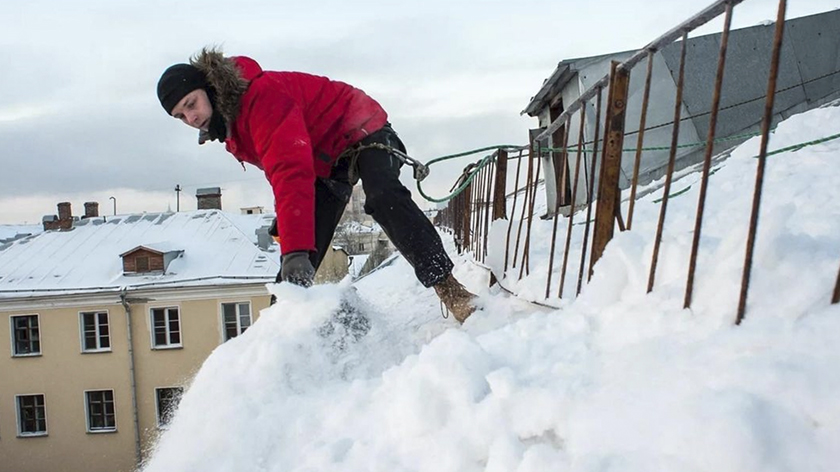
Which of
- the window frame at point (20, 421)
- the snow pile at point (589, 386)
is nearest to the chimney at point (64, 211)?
the window frame at point (20, 421)

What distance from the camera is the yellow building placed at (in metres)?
19.3

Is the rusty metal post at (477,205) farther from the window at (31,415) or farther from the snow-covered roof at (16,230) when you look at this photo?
the snow-covered roof at (16,230)

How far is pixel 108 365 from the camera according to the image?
19.5 m

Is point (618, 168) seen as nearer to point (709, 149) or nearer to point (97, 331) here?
Result: point (709, 149)

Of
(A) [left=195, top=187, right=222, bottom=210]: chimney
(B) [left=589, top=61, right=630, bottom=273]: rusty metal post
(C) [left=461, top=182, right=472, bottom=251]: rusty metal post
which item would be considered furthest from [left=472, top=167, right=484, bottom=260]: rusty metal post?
(A) [left=195, top=187, right=222, bottom=210]: chimney

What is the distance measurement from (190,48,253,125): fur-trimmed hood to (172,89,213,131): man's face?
0.05m

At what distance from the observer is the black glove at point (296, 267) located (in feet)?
8.61

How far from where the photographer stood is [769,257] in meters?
1.52

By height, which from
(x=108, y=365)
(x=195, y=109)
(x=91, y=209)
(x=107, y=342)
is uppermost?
(x=91, y=209)

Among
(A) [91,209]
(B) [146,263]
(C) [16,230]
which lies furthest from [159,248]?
(C) [16,230]

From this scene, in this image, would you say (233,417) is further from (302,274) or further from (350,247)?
(350,247)

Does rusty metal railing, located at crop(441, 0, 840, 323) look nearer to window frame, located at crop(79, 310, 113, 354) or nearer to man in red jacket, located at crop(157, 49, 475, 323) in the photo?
man in red jacket, located at crop(157, 49, 475, 323)

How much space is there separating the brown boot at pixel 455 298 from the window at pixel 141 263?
18893 millimetres

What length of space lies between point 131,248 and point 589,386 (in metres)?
22.0
